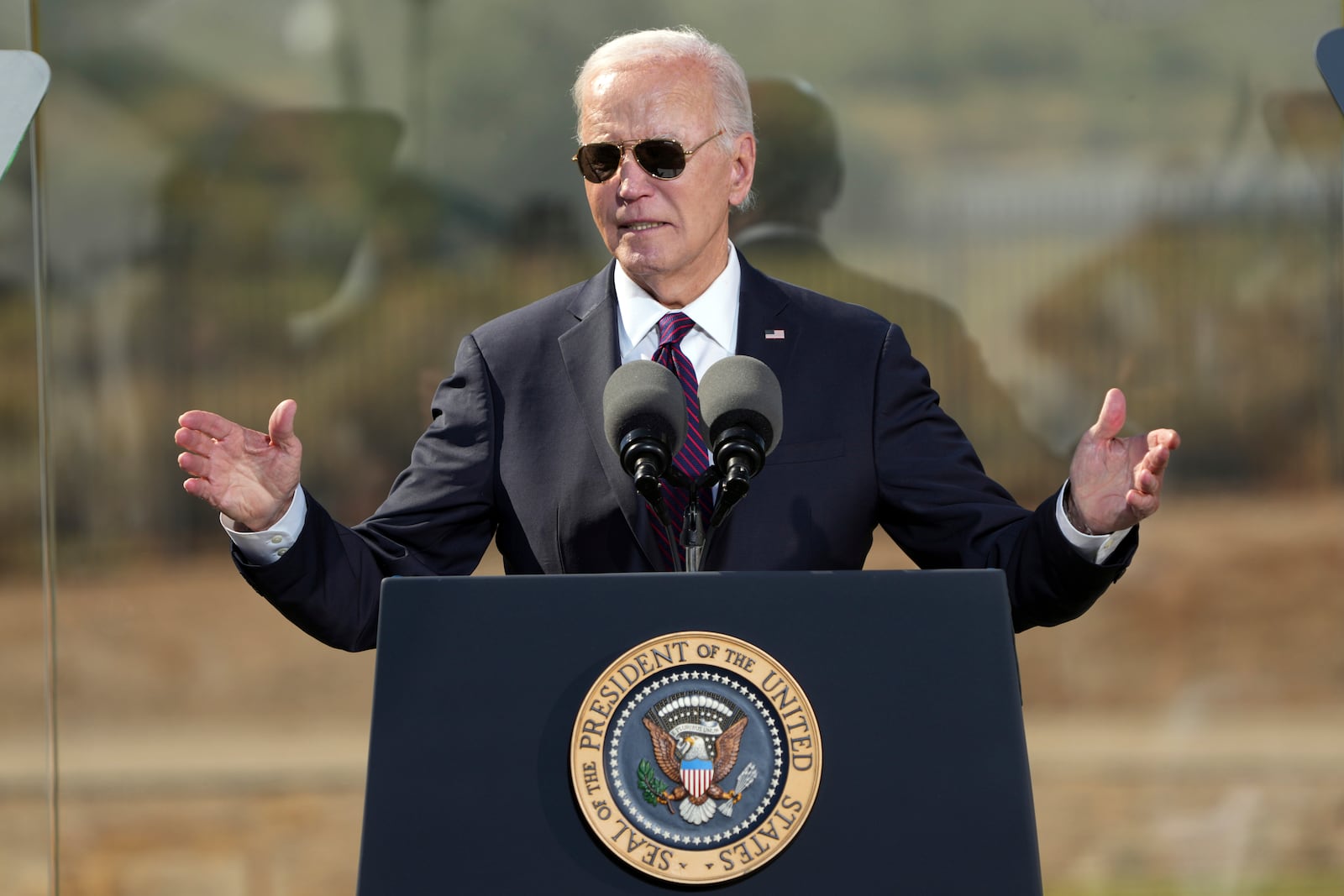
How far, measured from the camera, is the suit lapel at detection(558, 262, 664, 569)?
199 cm

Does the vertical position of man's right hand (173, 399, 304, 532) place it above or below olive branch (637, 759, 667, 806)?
above

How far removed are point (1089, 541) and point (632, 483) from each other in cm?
62

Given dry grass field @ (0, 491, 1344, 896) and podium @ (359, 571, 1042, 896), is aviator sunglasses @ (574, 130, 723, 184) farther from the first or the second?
dry grass field @ (0, 491, 1344, 896)

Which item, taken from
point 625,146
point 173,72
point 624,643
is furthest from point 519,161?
point 624,643

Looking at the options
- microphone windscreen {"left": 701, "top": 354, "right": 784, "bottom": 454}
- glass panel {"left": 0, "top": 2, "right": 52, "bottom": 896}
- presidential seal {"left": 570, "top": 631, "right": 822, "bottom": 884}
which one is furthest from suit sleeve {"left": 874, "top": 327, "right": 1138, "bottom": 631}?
glass panel {"left": 0, "top": 2, "right": 52, "bottom": 896}

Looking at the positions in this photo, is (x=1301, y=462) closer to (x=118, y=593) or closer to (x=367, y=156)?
(x=367, y=156)

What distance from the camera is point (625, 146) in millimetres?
2105

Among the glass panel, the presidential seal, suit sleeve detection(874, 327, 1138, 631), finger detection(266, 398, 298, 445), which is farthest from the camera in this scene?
the glass panel

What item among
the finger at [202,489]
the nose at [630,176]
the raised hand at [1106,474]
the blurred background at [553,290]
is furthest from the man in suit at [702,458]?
the blurred background at [553,290]

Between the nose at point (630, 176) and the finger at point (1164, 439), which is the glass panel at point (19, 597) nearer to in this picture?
the nose at point (630, 176)

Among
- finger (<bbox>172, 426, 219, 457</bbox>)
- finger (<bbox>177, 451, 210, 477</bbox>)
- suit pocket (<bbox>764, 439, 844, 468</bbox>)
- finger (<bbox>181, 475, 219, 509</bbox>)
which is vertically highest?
suit pocket (<bbox>764, 439, 844, 468</bbox>)

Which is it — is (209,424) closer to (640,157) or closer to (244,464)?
(244,464)

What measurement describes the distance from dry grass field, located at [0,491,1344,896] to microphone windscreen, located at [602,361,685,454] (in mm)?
2983

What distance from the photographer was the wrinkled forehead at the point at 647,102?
2109 mm
